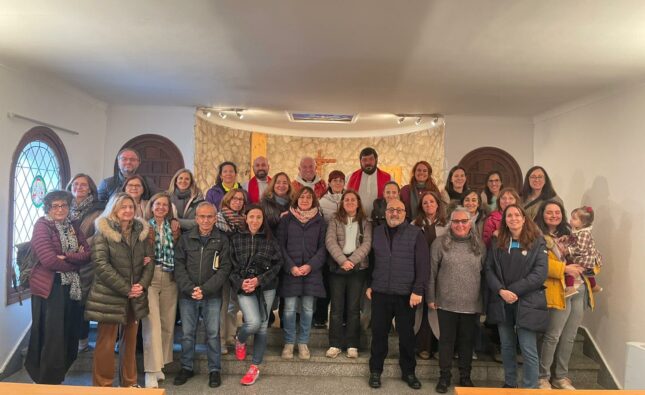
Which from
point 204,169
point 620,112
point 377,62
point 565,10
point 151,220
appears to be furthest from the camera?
point 204,169

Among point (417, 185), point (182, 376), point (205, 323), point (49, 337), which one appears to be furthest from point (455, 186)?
point (49, 337)

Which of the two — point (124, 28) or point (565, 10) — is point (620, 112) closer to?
point (565, 10)

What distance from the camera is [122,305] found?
3.05 m

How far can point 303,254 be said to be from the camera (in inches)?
140

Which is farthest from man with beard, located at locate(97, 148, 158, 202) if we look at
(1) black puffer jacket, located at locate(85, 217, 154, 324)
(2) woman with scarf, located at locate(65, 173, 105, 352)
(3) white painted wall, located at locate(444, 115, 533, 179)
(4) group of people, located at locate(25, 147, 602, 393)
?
(3) white painted wall, located at locate(444, 115, 533, 179)

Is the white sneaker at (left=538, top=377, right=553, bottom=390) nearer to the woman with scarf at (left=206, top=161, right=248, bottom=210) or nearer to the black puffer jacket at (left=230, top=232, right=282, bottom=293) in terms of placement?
the black puffer jacket at (left=230, top=232, right=282, bottom=293)

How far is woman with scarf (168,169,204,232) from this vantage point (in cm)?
366

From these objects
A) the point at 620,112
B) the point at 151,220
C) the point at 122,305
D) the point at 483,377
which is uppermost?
the point at 620,112

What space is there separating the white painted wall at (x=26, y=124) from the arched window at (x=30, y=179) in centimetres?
8

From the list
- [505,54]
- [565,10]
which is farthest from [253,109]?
[565,10]

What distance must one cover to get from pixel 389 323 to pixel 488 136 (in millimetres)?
3455

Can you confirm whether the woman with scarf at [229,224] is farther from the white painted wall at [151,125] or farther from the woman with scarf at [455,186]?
the white painted wall at [151,125]

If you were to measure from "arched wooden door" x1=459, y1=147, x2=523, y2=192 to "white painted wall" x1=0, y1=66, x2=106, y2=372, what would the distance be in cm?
470

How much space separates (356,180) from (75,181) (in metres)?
2.51
